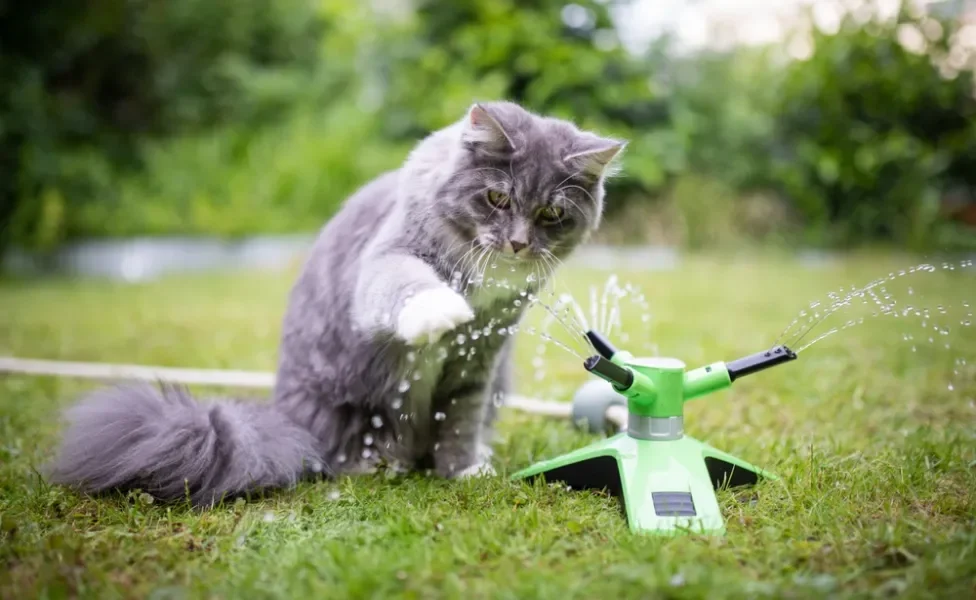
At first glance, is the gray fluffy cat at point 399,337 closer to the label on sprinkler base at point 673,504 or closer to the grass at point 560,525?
the grass at point 560,525

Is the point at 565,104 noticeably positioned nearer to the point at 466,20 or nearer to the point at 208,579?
the point at 466,20

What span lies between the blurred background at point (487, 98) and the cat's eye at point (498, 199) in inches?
233

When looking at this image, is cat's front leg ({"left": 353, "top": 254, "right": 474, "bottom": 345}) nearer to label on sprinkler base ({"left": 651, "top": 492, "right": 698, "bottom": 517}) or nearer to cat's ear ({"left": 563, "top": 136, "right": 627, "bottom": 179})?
cat's ear ({"left": 563, "top": 136, "right": 627, "bottom": 179})

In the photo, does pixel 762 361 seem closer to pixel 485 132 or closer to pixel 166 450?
pixel 485 132

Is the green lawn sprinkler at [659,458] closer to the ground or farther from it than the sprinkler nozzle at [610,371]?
closer to the ground

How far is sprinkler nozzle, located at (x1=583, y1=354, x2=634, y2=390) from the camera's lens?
1.59m

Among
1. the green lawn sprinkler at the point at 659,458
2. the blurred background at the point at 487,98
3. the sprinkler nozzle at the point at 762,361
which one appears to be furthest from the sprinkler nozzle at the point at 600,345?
the blurred background at the point at 487,98

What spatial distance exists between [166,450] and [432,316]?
743 mm

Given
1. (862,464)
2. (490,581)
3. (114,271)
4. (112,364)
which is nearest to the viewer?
(490,581)

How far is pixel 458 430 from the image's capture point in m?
2.11

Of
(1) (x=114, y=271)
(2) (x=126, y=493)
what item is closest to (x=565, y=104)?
(1) (x=114, y=271)

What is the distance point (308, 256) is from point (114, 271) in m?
6.55

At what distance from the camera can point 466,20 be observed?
8.34 meters

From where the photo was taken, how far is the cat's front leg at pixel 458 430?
6.87 ft
